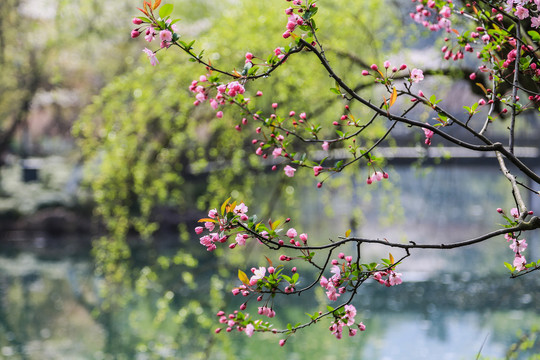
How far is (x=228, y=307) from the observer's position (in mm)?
12016

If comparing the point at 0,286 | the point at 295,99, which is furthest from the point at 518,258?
the point at 0,286

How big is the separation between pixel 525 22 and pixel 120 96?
4.00 metres

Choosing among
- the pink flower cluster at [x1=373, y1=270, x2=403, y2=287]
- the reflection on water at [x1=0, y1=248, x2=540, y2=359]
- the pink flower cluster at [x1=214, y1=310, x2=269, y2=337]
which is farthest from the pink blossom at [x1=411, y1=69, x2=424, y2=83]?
the reflection on water at [x1=0, y1=248, x2=540, y2=359]

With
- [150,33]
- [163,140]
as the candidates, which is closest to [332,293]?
[150,33]

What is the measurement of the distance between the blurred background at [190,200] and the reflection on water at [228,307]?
55 millimetres

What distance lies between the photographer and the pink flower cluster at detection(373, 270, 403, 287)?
2.37m

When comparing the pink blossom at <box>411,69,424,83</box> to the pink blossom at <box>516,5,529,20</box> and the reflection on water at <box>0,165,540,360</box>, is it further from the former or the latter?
the reflection on water at <box>0,165,540,360</box>

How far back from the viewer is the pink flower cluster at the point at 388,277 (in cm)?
237

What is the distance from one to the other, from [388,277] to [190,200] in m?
19.4

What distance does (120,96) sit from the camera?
21.1 ft

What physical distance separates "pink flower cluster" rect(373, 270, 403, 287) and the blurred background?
82 centimetres

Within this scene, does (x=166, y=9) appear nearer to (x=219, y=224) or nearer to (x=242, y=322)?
(x=219, y=224)

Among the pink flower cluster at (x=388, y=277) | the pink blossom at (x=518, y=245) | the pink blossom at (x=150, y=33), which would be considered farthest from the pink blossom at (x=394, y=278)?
the pink blossom at (x=150, y=33)

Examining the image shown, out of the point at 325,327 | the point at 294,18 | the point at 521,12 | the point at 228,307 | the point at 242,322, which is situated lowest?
the point at 242,322
